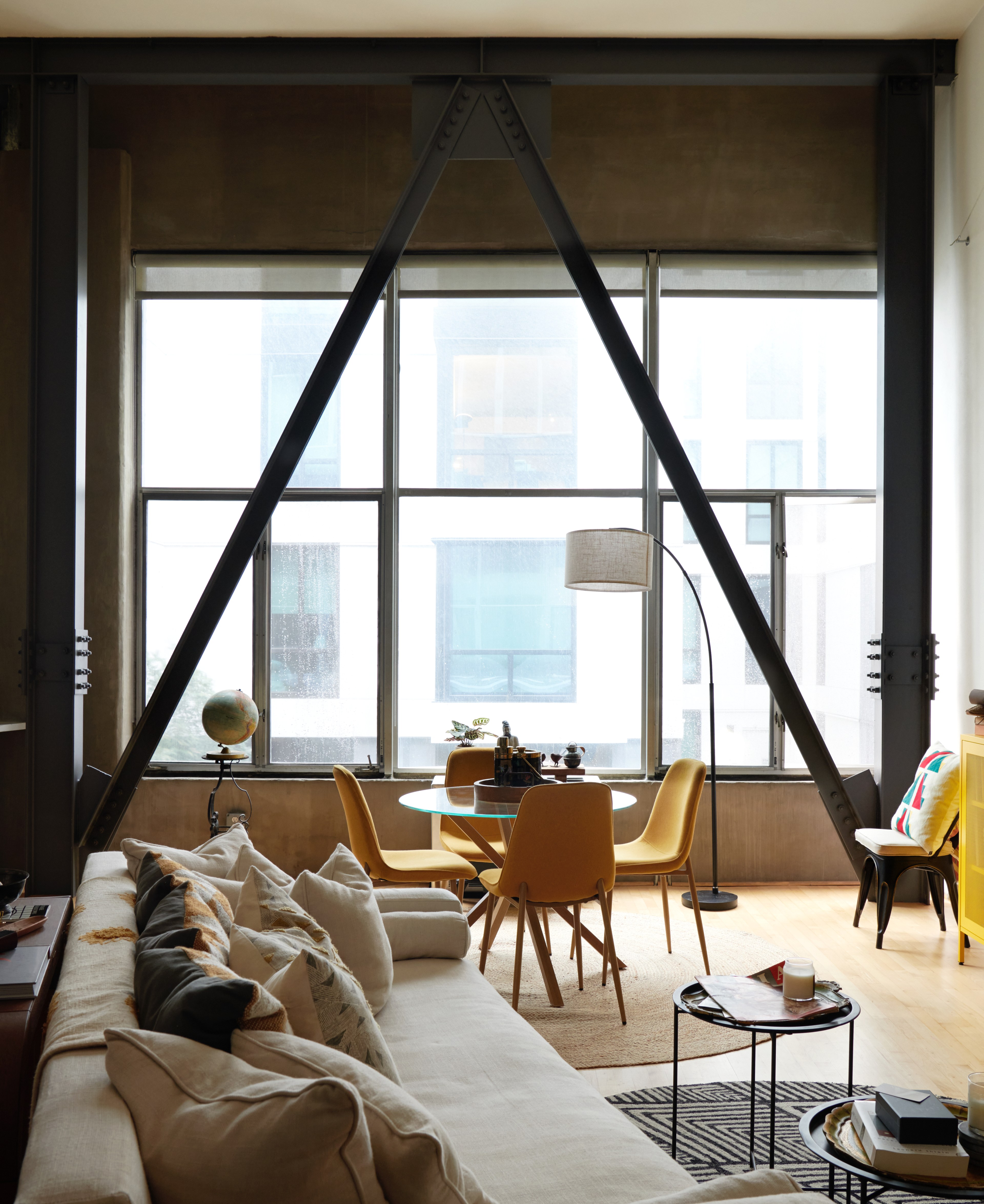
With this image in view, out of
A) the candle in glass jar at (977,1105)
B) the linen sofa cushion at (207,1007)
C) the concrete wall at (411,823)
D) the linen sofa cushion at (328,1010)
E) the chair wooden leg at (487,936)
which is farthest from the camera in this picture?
the concrete wall at (411,823)

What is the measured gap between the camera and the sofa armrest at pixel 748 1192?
1.35m

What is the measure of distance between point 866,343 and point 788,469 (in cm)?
97

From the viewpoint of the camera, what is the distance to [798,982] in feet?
8.24

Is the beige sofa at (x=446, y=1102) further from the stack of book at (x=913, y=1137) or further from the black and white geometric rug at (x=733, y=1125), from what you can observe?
the black and white geometric rug at (x=733, y=1125)

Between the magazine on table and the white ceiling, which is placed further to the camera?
the white ceiling

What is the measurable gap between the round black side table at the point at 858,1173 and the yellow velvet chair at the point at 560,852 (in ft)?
6.03

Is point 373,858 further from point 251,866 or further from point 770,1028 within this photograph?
point 770,1028

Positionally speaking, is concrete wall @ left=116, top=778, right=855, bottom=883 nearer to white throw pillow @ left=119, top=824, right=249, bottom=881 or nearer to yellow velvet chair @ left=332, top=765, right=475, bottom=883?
yellow velvet chair @ left=332, top=765, right=475, bottom=883

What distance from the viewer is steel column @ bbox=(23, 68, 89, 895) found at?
5.51 meters

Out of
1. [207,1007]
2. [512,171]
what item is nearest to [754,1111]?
[207,1007]

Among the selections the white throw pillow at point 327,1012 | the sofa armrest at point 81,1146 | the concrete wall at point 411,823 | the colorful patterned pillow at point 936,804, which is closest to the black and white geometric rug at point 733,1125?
the white throw pillow at point 327,1012

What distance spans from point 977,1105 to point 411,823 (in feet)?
15.8

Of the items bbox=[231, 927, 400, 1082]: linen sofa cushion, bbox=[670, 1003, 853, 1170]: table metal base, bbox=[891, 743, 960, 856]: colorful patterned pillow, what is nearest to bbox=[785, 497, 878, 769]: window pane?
bbox=[891, 743, 960, 856]: colorful patterned pillow

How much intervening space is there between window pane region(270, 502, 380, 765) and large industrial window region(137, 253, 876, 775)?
0.05ft
